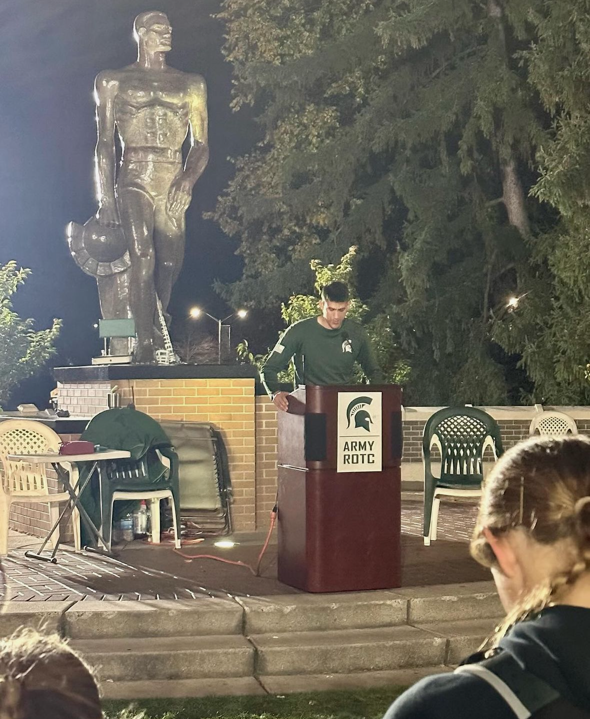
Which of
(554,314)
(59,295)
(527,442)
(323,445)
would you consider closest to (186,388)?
(323,445)

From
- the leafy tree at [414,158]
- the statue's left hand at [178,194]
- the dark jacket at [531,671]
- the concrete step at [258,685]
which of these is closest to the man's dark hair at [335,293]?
the concrete step at [258,685]

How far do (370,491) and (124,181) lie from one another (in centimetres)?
674

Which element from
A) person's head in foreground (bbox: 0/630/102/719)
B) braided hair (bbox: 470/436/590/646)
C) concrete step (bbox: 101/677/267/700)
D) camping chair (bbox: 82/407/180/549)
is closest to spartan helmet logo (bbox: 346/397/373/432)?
concrete step (bbox: 101/677/267/700)

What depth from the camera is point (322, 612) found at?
5770 mm

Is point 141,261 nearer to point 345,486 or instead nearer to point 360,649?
point 345,486

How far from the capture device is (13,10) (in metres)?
32.6

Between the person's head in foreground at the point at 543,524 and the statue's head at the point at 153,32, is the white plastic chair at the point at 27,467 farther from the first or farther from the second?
the person's head in foreground at the point at 543,524

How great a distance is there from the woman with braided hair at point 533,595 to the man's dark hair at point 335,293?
4.78 m

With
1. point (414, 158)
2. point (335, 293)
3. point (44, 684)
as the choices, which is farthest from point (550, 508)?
point (414, 158)

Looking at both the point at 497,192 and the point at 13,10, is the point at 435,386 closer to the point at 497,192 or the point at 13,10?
the point at 497,192

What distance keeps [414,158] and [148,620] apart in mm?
18262

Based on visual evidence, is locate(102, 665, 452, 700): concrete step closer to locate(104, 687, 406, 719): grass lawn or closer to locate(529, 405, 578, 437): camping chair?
locate(104, 687, 406, 719): grass lawn

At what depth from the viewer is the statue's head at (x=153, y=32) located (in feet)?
36.8

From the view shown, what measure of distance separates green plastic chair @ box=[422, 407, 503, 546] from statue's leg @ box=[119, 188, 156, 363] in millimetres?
4314
